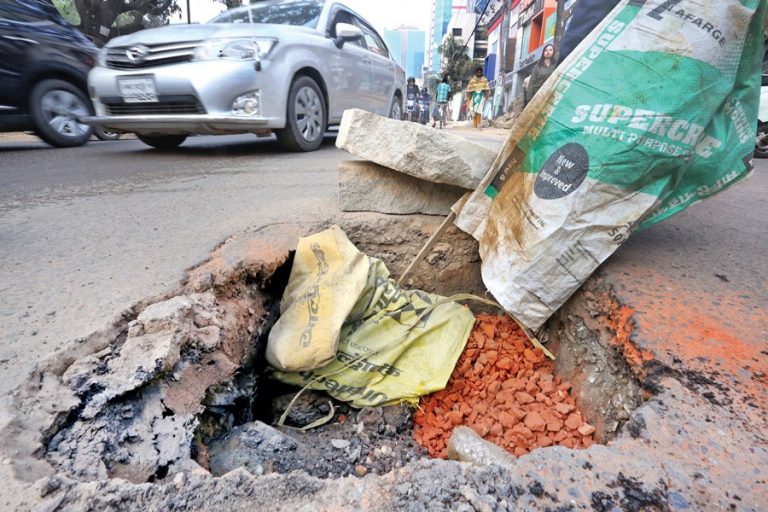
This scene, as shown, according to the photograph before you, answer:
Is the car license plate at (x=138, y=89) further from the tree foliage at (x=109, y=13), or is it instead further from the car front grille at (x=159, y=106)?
the tree foliage at (x=109, y=13)

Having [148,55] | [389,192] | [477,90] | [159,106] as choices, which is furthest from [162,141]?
[477,90]

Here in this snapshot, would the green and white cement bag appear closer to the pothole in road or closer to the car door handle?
the pothole in road

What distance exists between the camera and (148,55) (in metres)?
3.86

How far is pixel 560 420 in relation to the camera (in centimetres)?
152

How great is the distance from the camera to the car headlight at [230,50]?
373 centimetres

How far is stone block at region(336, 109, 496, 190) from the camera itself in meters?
1.95

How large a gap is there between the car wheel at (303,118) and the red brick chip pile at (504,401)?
10.7ft

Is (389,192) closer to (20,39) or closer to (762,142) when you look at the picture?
(20,39)

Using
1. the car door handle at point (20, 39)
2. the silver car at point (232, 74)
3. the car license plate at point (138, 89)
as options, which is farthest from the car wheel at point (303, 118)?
the car door handle at point (20, 39)

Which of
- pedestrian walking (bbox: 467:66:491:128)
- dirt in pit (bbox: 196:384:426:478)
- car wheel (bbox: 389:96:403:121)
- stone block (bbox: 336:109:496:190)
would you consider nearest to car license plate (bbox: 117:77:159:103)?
stone block (bbox: 336:109:496:190)

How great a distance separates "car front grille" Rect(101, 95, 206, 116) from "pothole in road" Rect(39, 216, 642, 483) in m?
2.53

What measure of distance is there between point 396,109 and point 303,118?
8.68 ft

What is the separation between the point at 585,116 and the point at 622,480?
1.19 m

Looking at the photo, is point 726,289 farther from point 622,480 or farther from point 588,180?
point 622,480
